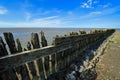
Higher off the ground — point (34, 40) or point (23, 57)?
point (34, 40)

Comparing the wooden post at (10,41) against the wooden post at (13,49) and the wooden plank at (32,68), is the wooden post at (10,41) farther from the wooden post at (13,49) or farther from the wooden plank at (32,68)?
the wooden plank at (32,68)

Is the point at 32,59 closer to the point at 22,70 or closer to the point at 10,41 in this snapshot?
the point at 22,70

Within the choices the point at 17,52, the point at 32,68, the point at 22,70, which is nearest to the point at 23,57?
the point at 17,52

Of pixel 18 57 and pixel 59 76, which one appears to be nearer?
pixel 18 57

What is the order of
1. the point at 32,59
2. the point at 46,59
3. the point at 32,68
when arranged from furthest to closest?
1. the point at 46,59
2. the point at 32,68
3. the point at 32,59

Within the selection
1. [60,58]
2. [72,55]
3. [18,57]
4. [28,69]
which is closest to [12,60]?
[18,57]

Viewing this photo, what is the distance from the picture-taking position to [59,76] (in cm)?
412

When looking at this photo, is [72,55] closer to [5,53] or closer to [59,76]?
[59,76]

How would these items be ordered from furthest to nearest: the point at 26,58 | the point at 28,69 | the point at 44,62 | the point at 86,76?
the point at 86,76 → the point at 44,62 → the point at 28,69 → the point at 26,58

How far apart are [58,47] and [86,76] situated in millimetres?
1312

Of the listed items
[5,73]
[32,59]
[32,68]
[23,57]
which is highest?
[23,57]

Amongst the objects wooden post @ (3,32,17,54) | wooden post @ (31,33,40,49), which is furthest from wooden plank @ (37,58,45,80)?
wooden post @ (3,32,17,54)

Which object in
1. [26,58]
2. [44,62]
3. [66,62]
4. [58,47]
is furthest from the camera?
[66,62]

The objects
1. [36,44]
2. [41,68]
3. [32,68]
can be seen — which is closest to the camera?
[32,68]
